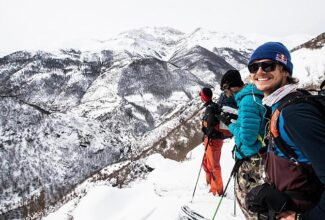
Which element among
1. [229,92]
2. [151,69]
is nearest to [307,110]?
[229,92]

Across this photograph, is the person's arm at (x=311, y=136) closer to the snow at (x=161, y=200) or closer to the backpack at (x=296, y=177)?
the backpack at (x=296, y=177)

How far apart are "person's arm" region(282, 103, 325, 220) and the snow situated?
376 centimetres

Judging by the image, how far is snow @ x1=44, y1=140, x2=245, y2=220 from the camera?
589cm

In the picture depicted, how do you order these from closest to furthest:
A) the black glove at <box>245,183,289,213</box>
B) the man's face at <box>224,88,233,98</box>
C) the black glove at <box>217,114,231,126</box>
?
1. the black glove at <box>245,183,289,213</box>
2. the black glove at <box>217,114,231,126</box>
3. the man's face at <box>224,88,233,98</box>

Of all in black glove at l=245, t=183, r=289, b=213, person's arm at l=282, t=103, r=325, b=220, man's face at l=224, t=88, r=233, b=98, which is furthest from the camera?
man's face at l=224, t=88, r=233, b=98

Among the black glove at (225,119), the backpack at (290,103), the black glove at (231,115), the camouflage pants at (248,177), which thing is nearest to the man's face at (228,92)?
the black glove at (231,115)

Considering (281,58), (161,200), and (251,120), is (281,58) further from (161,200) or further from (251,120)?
(161,200)

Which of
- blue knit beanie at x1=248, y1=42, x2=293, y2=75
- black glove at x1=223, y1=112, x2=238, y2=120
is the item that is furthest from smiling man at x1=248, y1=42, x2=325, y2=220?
black glove at x1=223, y1=112, x2=238, y2=120

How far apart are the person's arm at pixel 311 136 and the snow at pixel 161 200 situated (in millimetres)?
3762

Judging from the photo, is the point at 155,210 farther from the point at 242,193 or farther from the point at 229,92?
the point at 242,193

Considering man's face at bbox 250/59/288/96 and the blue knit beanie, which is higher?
the blue knit beanie

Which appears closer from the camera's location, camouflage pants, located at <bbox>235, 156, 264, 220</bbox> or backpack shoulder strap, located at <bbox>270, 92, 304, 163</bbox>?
backpack shoulder strap, located at <bbox>270, 92, 304, 163</bbox>

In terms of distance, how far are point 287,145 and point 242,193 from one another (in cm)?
→ 153

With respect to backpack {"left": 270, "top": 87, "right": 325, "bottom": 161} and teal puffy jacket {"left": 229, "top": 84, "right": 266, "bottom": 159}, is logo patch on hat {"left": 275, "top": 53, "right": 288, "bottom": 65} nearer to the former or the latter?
backpack {"left": 270, "top": 87, "right": 325, "bottom": 161}
